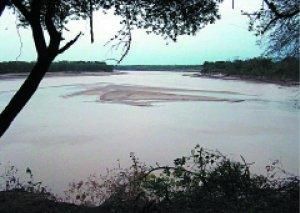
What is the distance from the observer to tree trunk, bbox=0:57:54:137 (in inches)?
212

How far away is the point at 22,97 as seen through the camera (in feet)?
17.8

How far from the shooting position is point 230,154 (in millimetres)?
14422

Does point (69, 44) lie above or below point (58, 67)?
above

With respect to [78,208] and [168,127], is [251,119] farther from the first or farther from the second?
[78,208]

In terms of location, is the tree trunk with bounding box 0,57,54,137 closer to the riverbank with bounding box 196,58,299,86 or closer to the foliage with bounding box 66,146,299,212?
the foliage with bounding box 66,146,299,212

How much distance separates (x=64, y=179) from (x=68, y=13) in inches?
232

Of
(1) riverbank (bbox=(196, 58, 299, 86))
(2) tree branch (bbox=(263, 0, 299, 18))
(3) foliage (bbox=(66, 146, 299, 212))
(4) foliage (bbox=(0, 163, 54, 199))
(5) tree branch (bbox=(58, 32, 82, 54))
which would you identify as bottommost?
(1) riverbank (bbox=(196, 58, 299, 86))

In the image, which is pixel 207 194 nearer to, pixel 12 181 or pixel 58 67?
pixel 12 181

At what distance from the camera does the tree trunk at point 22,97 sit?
5.39 metres

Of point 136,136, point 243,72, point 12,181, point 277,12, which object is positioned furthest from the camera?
point 243,72

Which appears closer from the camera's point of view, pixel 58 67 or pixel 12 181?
pixel 12 181

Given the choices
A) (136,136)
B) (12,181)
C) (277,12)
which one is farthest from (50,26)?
Result: (136,136)

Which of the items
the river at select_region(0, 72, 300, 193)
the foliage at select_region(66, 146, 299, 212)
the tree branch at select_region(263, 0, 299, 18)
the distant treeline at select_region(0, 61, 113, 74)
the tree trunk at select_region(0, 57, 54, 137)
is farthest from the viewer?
the distant treeline at select_region(0, 61, 113, 74)

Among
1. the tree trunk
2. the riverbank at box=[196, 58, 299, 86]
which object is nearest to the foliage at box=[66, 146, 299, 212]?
the tree trunk
